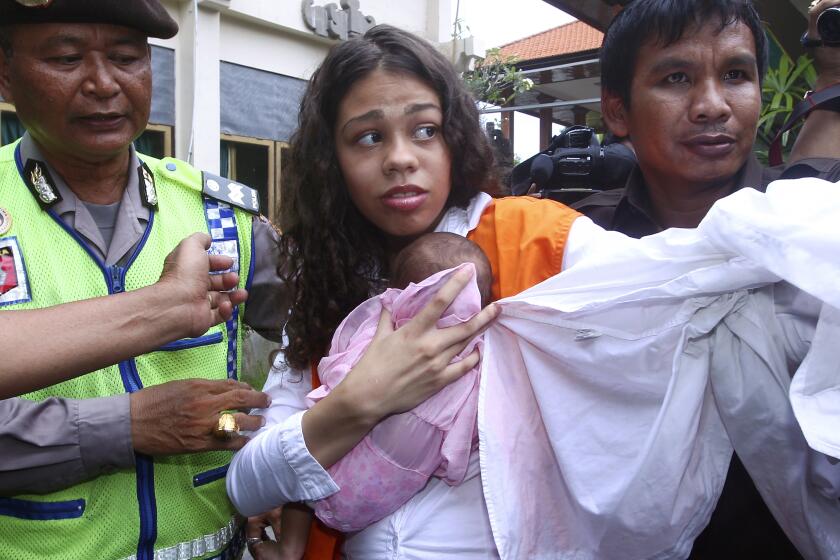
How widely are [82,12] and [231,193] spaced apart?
57 cm

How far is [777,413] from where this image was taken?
1157 millimetres

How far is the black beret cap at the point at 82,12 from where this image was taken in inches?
62.9

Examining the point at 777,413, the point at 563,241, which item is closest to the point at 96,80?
the point at 563,241

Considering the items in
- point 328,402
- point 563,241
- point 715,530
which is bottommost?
point 715,530

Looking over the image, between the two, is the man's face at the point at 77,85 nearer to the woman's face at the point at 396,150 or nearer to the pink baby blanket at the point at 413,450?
the woman's face at the point at 396,150

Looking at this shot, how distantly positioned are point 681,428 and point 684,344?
0.15 metres

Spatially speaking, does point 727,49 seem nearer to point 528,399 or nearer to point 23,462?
point 528,399

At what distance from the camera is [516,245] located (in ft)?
5.09

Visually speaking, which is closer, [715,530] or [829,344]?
[829,344]

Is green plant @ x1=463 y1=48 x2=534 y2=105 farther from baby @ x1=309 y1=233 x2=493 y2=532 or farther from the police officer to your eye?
baby @ x1=309 y1=233 x2=493 y2=532

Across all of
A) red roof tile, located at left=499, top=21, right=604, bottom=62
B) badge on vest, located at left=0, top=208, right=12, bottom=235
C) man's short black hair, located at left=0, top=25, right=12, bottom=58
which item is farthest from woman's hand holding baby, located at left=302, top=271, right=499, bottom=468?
red roof tile, located at left=499, top=21, right=604, bottom=62

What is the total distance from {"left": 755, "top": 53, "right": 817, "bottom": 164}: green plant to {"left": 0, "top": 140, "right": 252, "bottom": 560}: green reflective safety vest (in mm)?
2931

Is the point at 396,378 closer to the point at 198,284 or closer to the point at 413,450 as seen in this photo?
the point at 413,450

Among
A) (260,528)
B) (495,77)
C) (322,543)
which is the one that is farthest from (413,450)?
(495,77)
